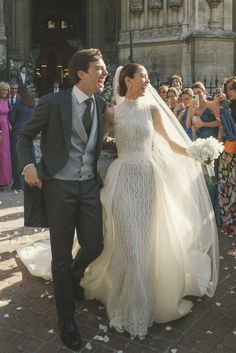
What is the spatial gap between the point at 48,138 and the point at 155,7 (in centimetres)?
1434

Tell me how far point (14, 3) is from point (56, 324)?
19.6m

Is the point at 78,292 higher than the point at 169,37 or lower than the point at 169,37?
lower

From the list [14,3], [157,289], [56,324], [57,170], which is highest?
[14,3]

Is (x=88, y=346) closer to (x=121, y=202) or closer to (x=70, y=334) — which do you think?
(x=70, y=334)

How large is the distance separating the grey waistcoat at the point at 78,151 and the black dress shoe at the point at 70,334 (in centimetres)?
115

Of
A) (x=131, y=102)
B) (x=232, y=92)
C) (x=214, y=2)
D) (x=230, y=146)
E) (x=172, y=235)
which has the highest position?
(x=214, y=2)

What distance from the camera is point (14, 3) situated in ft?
70.4

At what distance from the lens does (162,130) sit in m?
4.39

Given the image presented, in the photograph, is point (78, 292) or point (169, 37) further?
point (169, 37)

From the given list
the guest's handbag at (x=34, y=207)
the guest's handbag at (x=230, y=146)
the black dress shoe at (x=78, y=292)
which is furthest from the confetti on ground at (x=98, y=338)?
the guest's handbag at (x=230, y=146)

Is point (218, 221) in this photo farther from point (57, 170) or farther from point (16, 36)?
point (16, 36)

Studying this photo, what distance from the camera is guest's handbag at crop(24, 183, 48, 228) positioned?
3865 millimetres

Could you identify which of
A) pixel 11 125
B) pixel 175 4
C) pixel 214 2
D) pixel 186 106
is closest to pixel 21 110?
pixel 11 125

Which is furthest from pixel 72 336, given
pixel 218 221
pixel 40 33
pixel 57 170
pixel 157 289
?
pixel 40 33
